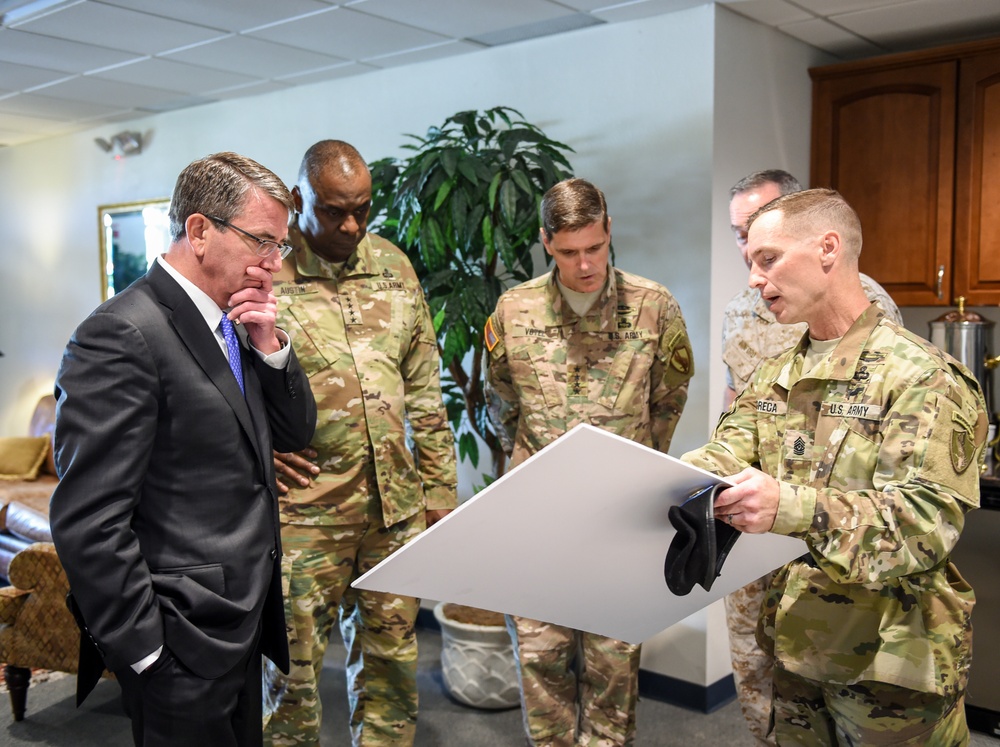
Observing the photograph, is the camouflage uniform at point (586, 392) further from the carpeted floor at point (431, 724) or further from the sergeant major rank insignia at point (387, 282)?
the carpeted floor at point (431, 724)

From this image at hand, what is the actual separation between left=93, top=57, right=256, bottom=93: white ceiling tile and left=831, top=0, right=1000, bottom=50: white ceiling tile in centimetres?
274

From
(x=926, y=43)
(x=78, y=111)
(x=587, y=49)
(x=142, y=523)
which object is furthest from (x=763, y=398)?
(x=78, y=111)

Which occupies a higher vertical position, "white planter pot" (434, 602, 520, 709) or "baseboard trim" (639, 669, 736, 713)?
"white planter pot" (434, 602, 520, 709)

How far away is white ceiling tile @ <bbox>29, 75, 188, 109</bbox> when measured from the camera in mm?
4797

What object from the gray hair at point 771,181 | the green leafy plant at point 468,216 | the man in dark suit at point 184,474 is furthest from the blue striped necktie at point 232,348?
the gray hair at point 771,181

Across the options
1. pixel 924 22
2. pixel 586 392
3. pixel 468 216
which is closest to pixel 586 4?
pixel 468 216

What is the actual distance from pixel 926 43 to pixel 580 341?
7.06 feet

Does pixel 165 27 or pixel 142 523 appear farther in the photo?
pixel 165 27

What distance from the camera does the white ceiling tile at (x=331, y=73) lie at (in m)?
4.34

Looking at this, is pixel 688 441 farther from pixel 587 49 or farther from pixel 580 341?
pixel 587 49

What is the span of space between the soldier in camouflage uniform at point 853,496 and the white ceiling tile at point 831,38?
2.23m

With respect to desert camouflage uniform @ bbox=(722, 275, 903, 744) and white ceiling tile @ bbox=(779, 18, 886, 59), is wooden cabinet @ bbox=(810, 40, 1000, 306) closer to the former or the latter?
white ceiling tile @ bbox=(779, 18, 886, 59)

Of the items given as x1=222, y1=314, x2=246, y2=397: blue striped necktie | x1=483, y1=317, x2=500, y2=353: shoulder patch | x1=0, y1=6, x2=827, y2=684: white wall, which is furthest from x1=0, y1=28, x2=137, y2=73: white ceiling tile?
x1=222, y1=314, x2=246, y2=397: blue striped necktie

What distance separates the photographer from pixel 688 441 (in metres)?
3.52
